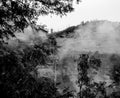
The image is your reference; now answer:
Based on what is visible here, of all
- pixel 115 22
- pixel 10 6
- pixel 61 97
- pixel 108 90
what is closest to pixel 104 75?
pixel 108 90

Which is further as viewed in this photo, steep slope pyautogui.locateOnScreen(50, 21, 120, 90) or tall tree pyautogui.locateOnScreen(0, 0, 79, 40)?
steep slope pyautogui.locateOnScreen(50, 21, 120, 90)

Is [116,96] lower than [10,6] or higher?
lower

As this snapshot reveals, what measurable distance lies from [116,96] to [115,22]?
694 inches

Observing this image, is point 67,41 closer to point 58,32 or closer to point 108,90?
point 58,32

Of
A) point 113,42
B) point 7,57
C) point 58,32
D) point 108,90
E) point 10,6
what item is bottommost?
point 108,90

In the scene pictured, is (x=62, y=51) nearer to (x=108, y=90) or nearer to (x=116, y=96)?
(x=108, y=90)

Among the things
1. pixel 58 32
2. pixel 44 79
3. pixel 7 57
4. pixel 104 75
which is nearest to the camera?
pixel 7 57

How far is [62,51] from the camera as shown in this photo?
22516 millimetres

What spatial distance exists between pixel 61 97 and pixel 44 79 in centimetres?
67

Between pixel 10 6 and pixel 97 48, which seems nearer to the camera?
pixel 10 6

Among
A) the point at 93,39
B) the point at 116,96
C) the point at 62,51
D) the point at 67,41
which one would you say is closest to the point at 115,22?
the point at 93,39

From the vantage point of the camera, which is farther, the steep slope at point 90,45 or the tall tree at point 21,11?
the steep slope at point 90,45

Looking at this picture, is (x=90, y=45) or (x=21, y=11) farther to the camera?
(x=90, y=45)

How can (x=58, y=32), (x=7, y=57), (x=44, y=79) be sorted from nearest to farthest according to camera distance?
(x=7, y=57) → (x=44, y=79) → (x=58, y=32)
